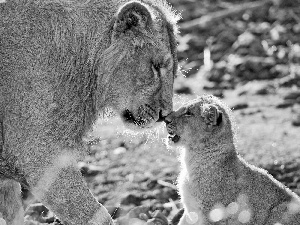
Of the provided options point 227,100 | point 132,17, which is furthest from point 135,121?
point 227,100

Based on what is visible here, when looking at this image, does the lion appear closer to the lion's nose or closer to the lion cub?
the lion's nose

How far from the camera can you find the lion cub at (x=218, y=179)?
737 centimetres

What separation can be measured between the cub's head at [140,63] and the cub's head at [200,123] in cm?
71

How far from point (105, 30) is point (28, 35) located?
0.63 metres

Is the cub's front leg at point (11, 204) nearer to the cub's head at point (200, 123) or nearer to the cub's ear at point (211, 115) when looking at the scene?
the cub's head at point (200, 123)

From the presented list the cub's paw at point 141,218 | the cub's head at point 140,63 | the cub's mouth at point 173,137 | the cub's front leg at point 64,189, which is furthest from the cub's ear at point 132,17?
the cub's paw at point 141,218

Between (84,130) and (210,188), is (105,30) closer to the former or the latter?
(84,130)

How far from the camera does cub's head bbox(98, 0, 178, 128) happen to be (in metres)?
6.76

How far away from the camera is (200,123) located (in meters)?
7.91

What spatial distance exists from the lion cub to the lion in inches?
28.6

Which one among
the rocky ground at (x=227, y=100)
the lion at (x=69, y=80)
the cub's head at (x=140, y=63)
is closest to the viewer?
the lion at (x=69, y=80)

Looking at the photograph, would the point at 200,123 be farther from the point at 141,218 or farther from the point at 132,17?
the point at 132,17

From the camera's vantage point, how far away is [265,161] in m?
9.95

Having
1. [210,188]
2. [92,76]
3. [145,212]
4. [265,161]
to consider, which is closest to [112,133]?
[265,161]
